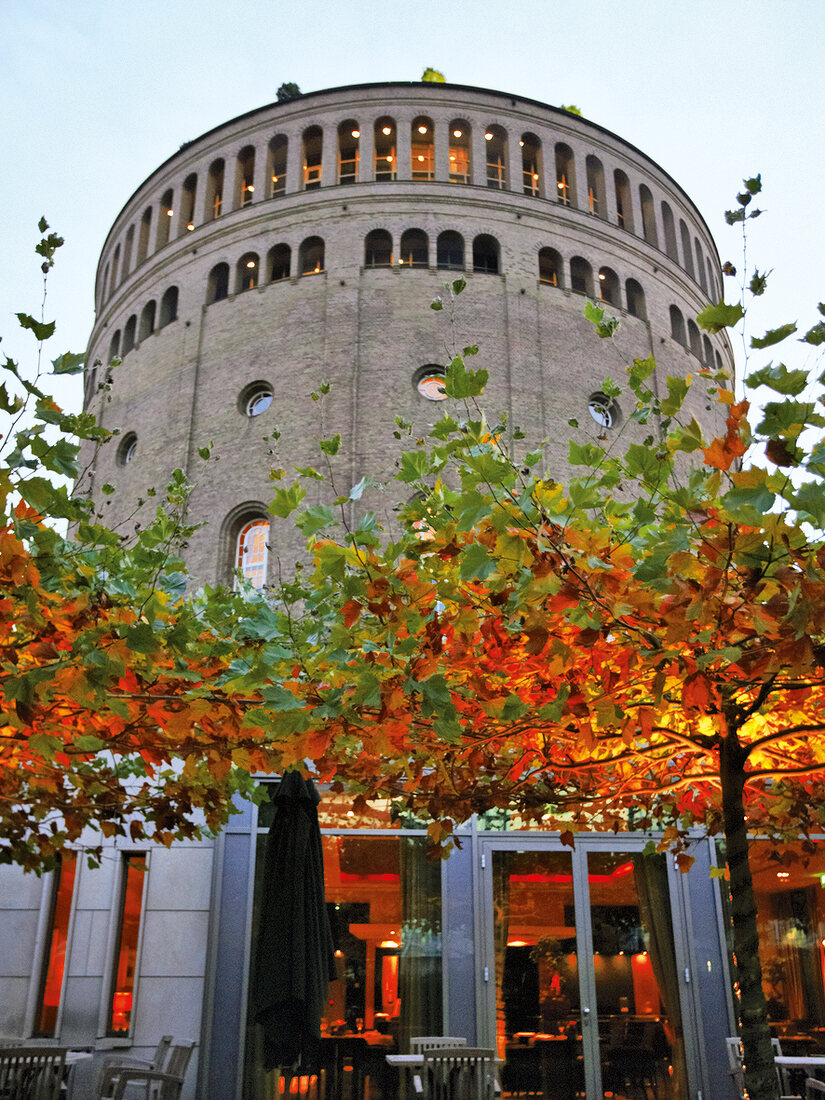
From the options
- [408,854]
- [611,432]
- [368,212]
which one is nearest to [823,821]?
[408,854]

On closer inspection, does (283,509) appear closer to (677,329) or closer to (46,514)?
(46,514)

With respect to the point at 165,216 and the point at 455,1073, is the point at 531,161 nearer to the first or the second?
the point at 165,216

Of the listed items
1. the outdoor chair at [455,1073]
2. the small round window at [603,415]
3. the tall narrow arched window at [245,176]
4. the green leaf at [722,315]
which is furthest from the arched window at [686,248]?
the green leaf at [722,315]

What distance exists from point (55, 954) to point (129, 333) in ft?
58.9

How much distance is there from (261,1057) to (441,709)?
8861mm

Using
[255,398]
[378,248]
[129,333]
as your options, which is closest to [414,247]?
[378,248]

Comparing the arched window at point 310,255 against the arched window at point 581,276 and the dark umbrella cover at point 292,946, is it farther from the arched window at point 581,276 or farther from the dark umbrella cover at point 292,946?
the dark umbrella cover at point 292,946

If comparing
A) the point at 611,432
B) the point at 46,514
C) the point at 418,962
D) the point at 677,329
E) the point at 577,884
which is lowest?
the point at 418,962

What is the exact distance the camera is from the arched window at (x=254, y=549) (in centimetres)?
2045

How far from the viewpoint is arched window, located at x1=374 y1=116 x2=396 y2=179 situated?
78.1 feet

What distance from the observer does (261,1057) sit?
1109 cm

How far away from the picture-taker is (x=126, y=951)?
1173 centimetres

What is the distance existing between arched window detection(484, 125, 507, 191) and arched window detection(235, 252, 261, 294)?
6.35 m

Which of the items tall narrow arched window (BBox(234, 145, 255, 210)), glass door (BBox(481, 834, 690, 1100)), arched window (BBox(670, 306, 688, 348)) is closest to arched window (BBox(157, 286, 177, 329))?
tall narrow arched window (BBox(234, 145, 255, 210))
